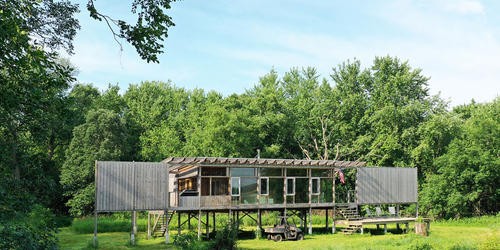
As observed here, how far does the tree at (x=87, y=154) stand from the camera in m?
37.2

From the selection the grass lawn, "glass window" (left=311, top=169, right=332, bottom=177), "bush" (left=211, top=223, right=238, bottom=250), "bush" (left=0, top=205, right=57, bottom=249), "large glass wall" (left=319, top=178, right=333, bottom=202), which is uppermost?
"glass window" (left=311, top=169, right=332, bottom=177)

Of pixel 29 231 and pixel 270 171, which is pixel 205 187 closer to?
pixel 270 171

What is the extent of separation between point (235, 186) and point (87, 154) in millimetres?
16320

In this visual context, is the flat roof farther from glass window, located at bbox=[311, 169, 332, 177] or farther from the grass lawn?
the grass lawn

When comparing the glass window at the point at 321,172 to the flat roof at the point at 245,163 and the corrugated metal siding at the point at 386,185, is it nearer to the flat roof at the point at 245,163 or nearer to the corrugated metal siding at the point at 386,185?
the flat roof at the point at 245,163

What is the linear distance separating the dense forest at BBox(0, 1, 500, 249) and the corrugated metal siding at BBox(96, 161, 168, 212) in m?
8.98

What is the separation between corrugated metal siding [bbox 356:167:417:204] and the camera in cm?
3072

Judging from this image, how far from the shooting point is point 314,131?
44.3 metres

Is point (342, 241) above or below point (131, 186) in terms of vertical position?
below

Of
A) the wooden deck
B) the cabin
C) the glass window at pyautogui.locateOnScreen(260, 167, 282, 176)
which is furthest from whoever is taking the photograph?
the glass window at pyautogui.locateOnScreen(260, 167, 282, 176)

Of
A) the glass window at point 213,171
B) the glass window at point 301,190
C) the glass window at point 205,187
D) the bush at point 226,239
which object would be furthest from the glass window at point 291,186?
the bush at point 226,239

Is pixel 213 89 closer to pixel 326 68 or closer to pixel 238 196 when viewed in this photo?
pixel 326 68

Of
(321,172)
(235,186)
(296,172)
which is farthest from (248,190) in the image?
(321,172)

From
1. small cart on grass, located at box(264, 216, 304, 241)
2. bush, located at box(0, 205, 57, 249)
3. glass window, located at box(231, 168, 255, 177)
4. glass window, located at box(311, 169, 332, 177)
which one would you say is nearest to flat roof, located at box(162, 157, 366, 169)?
glass window, located at box(231, 168, 255, 177)
